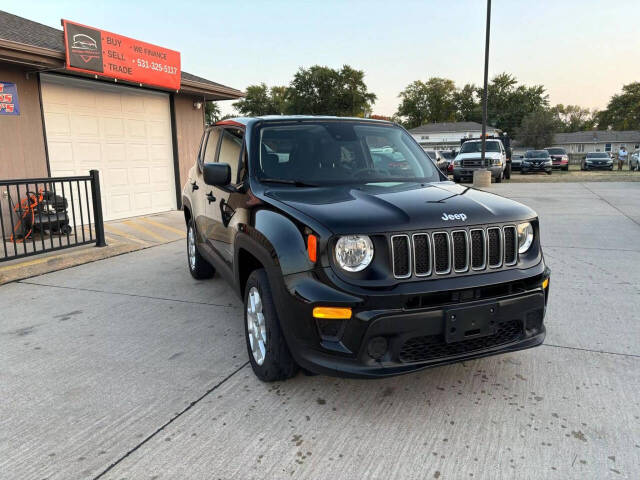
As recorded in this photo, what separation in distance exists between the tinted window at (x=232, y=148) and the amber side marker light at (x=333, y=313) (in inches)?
66.0

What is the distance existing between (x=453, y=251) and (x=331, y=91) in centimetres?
6134

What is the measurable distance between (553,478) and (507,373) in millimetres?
1079

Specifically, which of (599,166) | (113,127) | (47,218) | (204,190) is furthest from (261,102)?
(204,190)

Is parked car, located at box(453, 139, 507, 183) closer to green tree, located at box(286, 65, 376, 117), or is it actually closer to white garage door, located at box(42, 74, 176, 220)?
white garage door, located at box(42, 74, 176, 220)

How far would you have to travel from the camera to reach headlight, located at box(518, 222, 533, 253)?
3035 mm

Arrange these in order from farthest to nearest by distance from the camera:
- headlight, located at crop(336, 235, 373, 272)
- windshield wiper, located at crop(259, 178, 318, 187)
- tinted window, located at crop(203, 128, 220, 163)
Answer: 1. tinted window, located at crop(203, 128, 220, 163)
2. windshield wiper, located at crop(259, 178, 318, 187)
3. headlight, located at crop(336, 235, 373, 272)

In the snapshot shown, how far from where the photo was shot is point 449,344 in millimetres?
2652

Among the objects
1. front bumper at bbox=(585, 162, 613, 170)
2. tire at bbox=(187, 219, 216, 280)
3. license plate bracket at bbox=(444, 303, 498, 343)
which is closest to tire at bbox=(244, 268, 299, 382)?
license plate bracket at bbox=(444, 303, 498, 343)

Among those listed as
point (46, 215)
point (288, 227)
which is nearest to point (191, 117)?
point (46, 215)

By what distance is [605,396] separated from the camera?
2941 millimetres

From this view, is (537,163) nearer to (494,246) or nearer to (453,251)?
(494,246)

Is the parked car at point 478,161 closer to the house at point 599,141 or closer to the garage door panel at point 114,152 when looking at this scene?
the garage door panel at point 114,152

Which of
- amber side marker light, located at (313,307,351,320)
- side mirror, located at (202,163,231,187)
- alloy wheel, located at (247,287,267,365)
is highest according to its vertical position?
side mirror, located at (202,163,231,187)

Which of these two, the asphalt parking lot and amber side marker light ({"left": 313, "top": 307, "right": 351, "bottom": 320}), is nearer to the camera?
the asphalt parking lot
